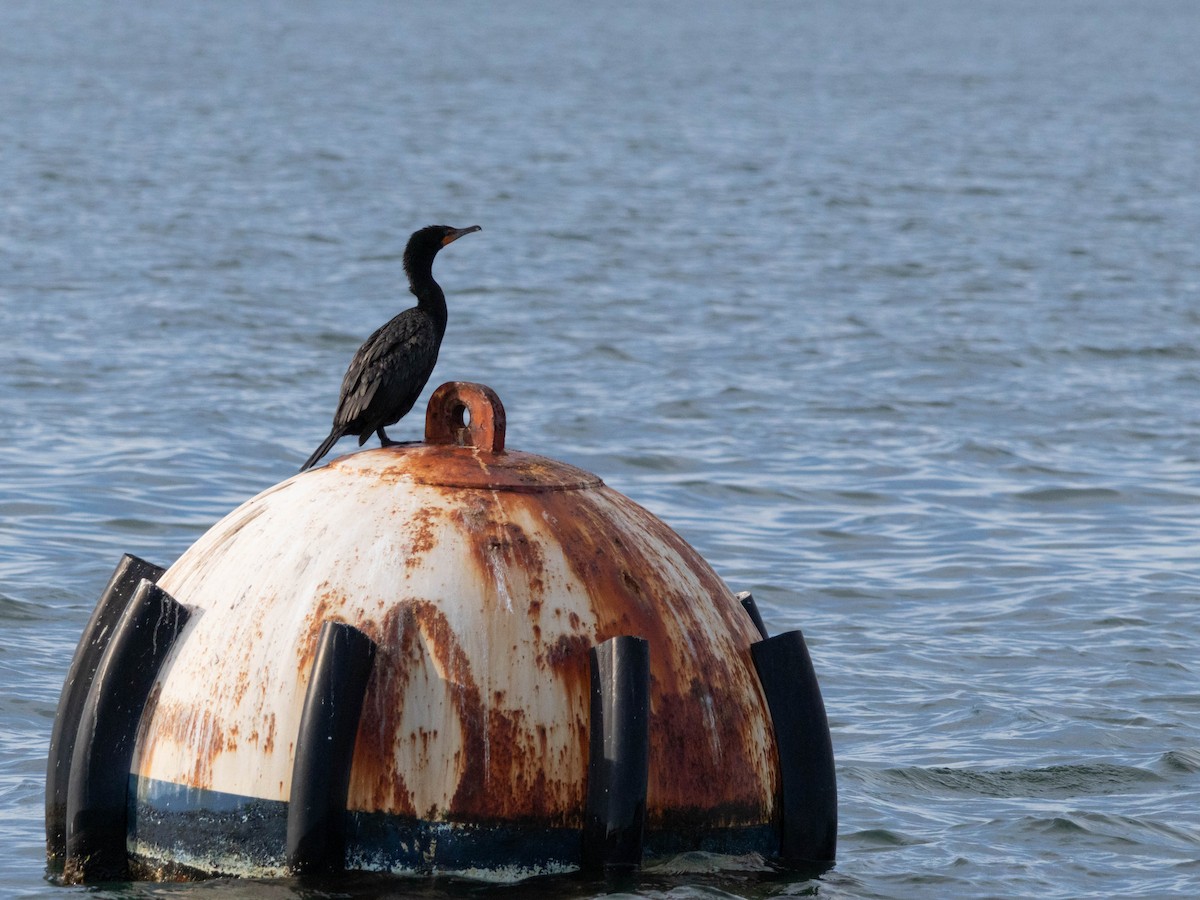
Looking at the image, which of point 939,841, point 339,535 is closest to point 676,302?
point 939,841

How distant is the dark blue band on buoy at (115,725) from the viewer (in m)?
5.16

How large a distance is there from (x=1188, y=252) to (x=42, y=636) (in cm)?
2042

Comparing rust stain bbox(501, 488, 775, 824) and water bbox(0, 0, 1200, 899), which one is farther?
water bbox(0, 0, 1200, 899)

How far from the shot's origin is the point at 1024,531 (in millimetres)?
11977

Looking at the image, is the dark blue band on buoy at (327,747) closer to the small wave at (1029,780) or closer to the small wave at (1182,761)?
the small wave at (1029,780)

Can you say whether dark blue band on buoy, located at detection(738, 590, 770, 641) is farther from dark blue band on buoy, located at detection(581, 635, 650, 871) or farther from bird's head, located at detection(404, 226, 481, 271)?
bird's head, located at detection(404, 226, 481, 271)

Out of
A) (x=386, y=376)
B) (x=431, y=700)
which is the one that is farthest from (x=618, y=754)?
(x=386, y=376)

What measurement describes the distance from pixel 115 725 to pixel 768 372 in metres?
12.6

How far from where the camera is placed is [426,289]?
738 cm

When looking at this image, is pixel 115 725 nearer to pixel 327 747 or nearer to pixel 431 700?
pixel 327 747

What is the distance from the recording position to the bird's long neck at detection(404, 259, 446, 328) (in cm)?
736

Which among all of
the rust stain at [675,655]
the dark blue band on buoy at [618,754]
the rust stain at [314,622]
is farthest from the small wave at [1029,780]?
the rust stain at [314,622]

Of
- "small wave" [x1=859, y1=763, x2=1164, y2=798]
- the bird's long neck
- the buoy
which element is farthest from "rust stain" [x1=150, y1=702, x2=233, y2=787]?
"small wave" [x1=859, y1=763, x2=1164, y2=798]

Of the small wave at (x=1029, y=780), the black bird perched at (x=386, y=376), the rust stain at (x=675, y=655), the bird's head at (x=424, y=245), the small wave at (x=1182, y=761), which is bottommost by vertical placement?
the small wave at (x=1029, y=780)
